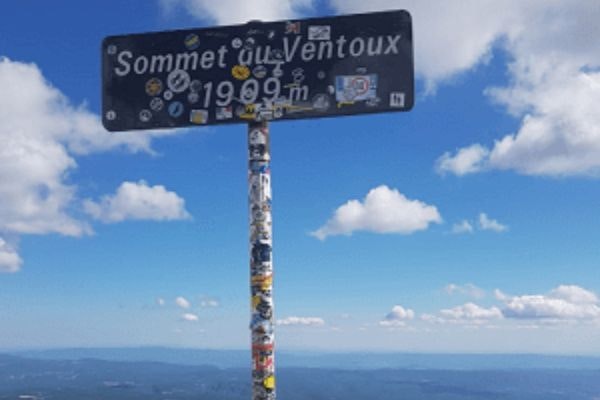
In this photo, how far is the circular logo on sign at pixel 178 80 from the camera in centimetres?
513

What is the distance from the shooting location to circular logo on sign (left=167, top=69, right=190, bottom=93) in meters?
5.13

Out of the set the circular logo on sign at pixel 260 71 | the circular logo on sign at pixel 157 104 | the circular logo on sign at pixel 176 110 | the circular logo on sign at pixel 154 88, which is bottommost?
the circular logo on sign at pixel 176 110

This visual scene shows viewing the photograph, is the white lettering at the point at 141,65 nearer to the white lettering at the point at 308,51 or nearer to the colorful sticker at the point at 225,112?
the colorful sticker at the point at 225,112

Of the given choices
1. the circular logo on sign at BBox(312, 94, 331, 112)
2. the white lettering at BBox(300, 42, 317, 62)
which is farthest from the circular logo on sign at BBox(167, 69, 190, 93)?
the circular logo on sign at BBox(312, 94, 331, 112)

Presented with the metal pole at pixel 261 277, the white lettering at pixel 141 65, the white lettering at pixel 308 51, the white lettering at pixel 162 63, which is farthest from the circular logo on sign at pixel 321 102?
the white lettering at pixel 141 65

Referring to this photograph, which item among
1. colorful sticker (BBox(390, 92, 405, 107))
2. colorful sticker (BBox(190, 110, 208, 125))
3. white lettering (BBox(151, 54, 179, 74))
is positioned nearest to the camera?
colorful sticker (BBox(390, 92, 405, 107))

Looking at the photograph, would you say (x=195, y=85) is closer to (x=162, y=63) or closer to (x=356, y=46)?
(x=162, y=63)

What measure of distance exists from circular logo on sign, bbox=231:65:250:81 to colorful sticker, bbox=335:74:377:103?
0.82 metres

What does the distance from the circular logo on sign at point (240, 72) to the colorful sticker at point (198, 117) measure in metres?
0.42

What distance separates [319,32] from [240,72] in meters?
0.79

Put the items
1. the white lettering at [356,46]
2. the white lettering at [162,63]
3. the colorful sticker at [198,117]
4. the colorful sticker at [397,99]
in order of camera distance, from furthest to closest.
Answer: the white lettering at [162,63] → the colorful sticker at [198,117] → the white lettering at [356,46] → the colorful sticker at [397,99]

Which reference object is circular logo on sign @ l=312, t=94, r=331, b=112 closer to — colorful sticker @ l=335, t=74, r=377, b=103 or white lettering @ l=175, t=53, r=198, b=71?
colorful sticker @ l=335, t=74, r=377, b=103

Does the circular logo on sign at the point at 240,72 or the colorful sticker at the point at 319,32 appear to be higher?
the colorful sticker at the point at 319,32

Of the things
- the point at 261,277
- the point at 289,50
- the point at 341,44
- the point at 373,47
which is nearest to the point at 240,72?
the point at 289,50
